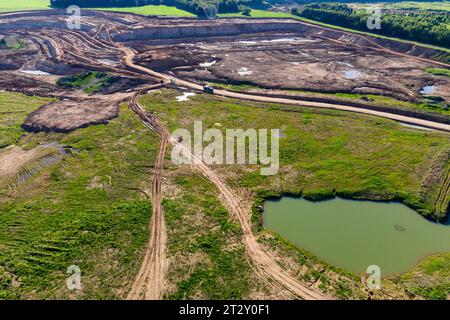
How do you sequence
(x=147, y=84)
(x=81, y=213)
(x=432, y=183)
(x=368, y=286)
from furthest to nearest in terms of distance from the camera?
(x=147, y=84), (x=432, y=183), (x=81, y=213), (x=368, y=286)

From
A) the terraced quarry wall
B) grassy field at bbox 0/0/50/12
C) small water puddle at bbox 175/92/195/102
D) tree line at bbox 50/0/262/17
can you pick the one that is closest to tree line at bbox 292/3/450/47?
the terraced quarry wall

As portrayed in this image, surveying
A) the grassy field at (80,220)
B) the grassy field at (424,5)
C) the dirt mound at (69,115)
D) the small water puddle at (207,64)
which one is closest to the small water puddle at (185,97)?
the dirt mound at (69,115)

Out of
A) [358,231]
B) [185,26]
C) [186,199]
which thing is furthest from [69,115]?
[185,26]

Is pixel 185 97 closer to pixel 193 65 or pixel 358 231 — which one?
pixel 193 65

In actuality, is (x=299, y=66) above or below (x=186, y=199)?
above

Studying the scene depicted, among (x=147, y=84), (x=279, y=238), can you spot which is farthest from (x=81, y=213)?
(x=147, y=84)
